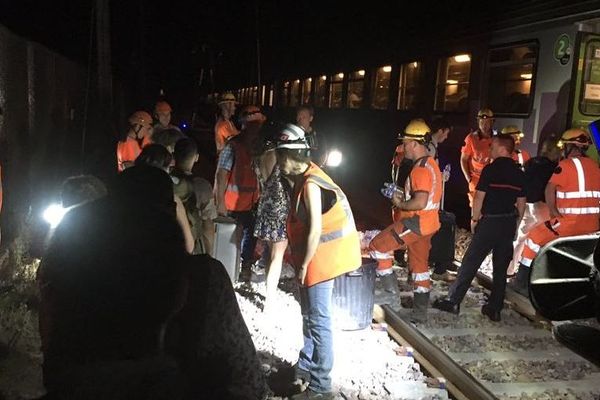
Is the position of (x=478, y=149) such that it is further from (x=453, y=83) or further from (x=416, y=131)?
(x=416, y=131)

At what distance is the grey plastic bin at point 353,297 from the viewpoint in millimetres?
5270

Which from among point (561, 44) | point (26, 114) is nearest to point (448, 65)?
point (561, 44)

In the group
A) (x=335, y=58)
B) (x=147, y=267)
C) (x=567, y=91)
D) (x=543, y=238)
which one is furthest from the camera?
(x=335, y=58)

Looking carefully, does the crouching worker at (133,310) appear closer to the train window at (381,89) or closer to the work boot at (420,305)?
the work boot at (420,305)

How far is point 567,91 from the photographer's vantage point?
26.3ft

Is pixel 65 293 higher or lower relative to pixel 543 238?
higher

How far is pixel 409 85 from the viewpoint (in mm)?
12164

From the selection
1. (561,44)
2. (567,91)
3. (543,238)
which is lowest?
(543,238)

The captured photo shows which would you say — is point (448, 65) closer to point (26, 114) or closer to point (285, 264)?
point (285, 264)

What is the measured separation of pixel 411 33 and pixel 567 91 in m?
4.64

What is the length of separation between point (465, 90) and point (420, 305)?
5428mm

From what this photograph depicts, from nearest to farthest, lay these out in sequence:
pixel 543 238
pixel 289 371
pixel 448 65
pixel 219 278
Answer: pixel 219 278 → pixel 289 371 → pixel 543 238 → pixel 448 65

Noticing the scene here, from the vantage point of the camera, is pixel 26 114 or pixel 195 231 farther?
pixel 26 114

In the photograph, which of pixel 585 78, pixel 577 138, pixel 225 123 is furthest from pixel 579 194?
pixel 225 123
